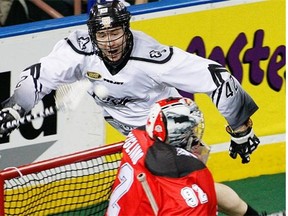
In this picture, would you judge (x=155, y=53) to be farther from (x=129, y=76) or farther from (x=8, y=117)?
(x=8, y=117)

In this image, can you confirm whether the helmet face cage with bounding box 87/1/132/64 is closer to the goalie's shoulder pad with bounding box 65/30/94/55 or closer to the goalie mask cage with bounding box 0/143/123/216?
the goalie's shoulder pad with bounding box 65/30/94/55

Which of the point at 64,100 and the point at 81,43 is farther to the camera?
the point at 64,100

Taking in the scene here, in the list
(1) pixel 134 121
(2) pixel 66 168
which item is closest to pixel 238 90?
(1) pixel 134 121

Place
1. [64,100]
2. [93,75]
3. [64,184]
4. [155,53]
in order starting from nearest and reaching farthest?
[64,184]
[155,53]
[93,75]
[64,100]

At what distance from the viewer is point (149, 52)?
6.83 meters

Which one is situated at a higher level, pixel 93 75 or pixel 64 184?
pixel 93 75

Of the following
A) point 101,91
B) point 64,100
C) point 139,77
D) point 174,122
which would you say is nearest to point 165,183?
point 174,122

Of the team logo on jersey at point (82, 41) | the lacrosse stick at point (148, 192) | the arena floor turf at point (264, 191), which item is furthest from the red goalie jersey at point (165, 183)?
the arena floor turf at point (264, 191)

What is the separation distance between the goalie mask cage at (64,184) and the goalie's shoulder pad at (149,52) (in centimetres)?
48

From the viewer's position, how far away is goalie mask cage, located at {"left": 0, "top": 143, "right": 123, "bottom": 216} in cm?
629

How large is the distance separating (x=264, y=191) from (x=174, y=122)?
2.50m

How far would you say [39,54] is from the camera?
773 centimetres

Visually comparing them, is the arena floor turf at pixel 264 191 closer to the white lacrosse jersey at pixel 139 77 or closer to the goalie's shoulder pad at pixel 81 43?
the white lacrosse jersey at pixel 139 77

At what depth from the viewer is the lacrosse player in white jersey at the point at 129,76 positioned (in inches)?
266
